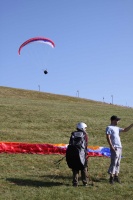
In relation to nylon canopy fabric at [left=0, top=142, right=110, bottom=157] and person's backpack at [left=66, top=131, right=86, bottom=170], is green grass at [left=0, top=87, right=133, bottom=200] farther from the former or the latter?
person's backpack at [left=66, top=131, right=86, bottom=170]

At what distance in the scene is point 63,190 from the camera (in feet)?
33.6

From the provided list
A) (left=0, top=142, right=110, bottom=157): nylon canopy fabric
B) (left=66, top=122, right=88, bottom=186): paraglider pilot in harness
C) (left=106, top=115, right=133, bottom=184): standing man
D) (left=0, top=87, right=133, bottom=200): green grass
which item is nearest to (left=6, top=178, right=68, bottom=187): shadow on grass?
(left=0, top=87, right=133, bottom=200): green grass

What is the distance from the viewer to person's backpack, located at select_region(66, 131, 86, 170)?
33.5 feet

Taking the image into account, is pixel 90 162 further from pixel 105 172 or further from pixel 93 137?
pixel 93 137

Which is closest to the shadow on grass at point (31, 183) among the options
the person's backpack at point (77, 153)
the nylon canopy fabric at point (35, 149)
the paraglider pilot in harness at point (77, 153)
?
the paraglider pilot in harness at point (77, 153)

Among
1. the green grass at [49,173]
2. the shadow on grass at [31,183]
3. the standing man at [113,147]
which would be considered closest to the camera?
the green grass at [49,173]

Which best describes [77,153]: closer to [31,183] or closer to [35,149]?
[31,183]

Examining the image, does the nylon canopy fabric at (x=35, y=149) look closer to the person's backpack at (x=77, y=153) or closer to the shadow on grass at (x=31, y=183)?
the shadow on grass at (x=31, y=183)

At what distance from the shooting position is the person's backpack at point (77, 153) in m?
10.2

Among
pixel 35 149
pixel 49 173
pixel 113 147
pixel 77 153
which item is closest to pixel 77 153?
pixel 77 153

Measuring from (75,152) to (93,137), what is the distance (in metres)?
13.2

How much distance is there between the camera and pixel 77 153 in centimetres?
1020

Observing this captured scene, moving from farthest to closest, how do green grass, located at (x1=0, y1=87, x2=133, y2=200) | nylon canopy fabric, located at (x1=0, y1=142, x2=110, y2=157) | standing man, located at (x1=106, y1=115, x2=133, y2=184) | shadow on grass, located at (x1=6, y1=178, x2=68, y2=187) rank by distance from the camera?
nylon canopy fabric, located at (x1=0, y1=142, x2=110, y2=157) → standing man, located at (x1=106, y1=115, x2=133, y2=184) → shadow on grass, located at (x1=6, y1=178, x2=68, y2=187) → green grass, located at (x1=0, y1=87, x2=133, y2=200)

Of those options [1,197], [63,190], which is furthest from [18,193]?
[63,190]
